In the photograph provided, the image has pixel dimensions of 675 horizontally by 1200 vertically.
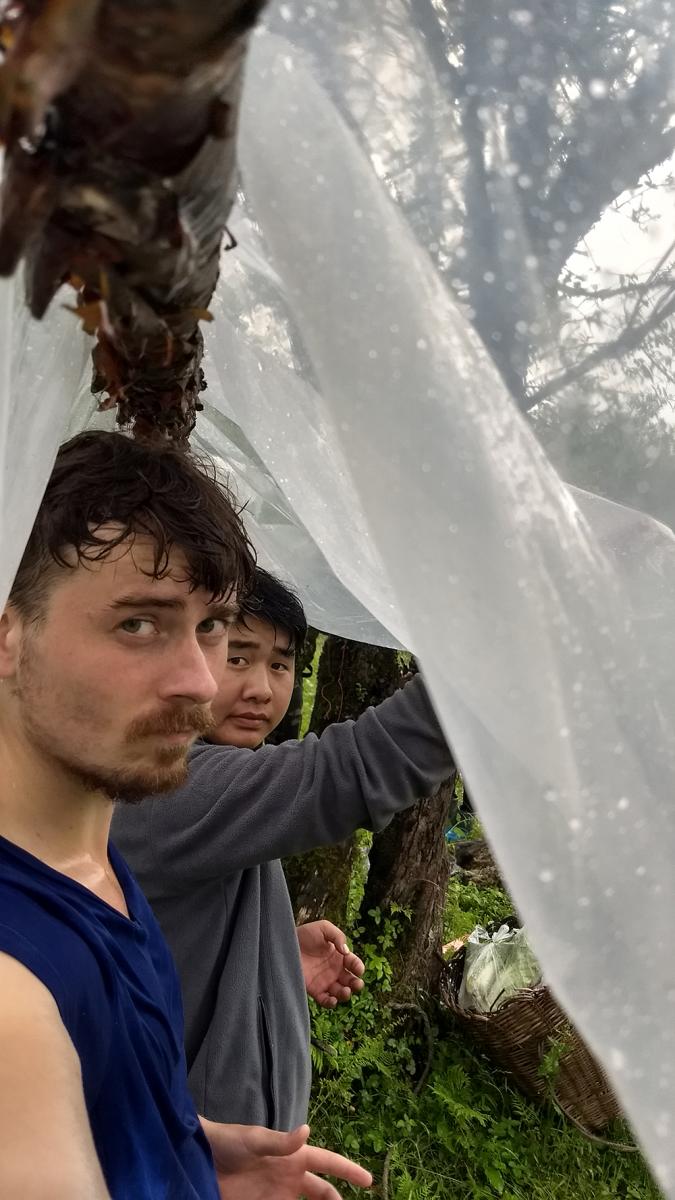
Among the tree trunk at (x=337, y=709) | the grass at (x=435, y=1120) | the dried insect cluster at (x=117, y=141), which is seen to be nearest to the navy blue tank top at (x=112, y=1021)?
the dried insect cluster at (x=117, y=141)

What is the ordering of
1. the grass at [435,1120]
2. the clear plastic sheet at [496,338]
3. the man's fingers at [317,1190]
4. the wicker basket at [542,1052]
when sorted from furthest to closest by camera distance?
1. the wicker basket at [542,1052]
2. the grass at [435,1120]
3. the man's fingers at [317,1190]
4. the clear plastic sheet at [496,338]

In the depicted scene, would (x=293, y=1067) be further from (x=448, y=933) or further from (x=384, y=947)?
(x=448, y=933)

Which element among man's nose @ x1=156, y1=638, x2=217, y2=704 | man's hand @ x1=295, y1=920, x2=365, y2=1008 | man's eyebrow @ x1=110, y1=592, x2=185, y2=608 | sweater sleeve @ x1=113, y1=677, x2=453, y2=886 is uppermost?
man's eyebrow @ x1=110, y1=592, x2=185, y2=608

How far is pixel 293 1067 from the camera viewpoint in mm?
1608

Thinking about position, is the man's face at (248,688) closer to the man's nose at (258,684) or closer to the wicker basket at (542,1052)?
the man's nose at (258,684)

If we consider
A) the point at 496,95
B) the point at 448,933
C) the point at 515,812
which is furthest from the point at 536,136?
the point at 448,933

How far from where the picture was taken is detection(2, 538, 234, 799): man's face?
1.08 meters

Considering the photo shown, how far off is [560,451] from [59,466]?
2.38 ft

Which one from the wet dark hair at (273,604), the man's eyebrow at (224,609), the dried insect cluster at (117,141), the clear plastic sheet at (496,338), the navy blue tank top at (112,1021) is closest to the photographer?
the dried insect cluster at (117,141)

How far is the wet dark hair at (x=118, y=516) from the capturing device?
1.12 meters

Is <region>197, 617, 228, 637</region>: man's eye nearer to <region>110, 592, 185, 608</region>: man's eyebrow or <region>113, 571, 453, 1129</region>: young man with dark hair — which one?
<region>110, 592, 185, 608</region>: man's eyebrow

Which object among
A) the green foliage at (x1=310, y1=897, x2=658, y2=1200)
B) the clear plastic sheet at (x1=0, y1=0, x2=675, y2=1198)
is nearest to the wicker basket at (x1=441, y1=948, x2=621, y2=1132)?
the green foliage at (x1=310, y1=897, x2=658, y2=1200)

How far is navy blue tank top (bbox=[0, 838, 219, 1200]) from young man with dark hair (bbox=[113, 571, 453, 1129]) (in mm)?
332

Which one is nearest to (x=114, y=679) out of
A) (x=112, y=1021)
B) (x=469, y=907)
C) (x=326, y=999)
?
(x=112, y=1021)
